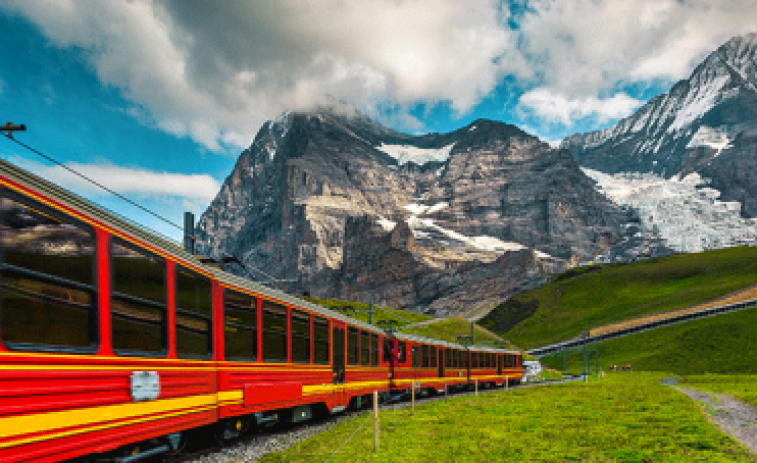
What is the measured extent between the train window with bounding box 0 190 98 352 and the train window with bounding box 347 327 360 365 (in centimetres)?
1423

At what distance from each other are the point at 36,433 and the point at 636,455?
10613 mm

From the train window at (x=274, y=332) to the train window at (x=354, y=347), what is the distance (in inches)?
247

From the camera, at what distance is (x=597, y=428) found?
15.3 m

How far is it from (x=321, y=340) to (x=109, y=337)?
34.3ft

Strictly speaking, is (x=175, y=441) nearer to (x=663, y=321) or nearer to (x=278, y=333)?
(x=278, y=333)

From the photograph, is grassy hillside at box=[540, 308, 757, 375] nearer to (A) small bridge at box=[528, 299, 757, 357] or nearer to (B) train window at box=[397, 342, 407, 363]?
Result: (A) small bridge at box=[528, 299, 757, 357]

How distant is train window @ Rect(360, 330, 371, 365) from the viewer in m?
23.2

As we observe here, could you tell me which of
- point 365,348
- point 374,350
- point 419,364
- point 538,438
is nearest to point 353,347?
point 365,348

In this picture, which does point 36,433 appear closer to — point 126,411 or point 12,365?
point 12,365

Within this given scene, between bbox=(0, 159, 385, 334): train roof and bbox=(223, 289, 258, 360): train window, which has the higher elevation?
bbox=(0, 159, 385, 334): train roof

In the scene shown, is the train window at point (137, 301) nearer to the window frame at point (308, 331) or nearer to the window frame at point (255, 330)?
the window frame at point (255, 330)

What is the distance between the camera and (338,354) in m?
20.1

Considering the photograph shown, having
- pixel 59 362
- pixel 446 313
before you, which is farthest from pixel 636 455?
pixel 446 313


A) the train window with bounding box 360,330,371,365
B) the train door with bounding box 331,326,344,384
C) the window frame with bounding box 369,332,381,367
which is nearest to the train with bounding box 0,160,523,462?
the train door with bounding box 331,326,344,384
